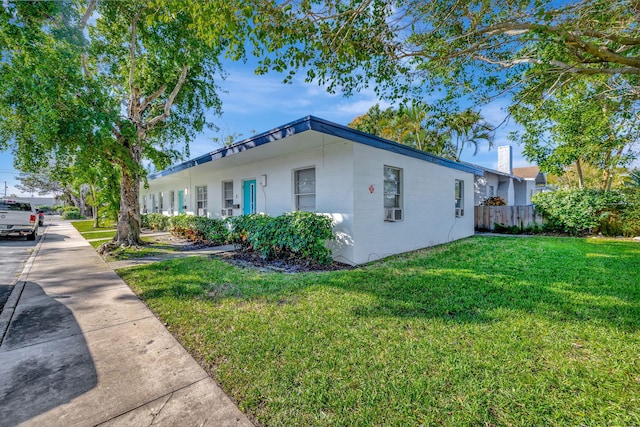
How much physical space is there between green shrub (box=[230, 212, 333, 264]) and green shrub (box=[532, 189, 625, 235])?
437 inches

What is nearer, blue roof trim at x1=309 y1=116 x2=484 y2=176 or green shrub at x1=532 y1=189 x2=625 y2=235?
blue roof trim at x1=309 y1=116 x2=484 y2=176

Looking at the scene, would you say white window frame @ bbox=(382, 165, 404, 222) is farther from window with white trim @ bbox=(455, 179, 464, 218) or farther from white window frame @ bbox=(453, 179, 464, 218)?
window with white trim @ bbox=(455, 179, 464, 218)

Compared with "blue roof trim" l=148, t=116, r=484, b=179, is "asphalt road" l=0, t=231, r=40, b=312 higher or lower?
lower

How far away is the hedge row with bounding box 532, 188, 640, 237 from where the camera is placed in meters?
10.1

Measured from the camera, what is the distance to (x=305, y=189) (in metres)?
7.74

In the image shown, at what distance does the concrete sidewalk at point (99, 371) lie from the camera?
6.27 ft

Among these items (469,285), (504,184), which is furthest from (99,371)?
(504,184)

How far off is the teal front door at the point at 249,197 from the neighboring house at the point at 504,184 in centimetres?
1254

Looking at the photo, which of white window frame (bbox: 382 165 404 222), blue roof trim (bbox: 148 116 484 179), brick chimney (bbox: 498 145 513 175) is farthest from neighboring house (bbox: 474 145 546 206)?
white window frame (bbox: 382 165 404 222)

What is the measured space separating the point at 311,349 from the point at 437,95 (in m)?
5.97

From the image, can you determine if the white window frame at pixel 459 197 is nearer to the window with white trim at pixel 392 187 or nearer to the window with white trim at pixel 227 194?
the window with white trim at pixel 392 187

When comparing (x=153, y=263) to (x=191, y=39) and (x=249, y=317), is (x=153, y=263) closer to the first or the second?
(x=249, y=317)

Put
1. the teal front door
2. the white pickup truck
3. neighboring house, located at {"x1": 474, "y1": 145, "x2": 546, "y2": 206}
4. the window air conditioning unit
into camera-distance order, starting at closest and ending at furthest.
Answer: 1. the window air conditioning unit
2. the teal front door
3. the white pickup truck
4. neighboring house, located at {"x1": 474, "y1": 145, "x2": 546, "y2": 206}

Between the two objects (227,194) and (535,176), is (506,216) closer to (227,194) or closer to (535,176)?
(535,176)
